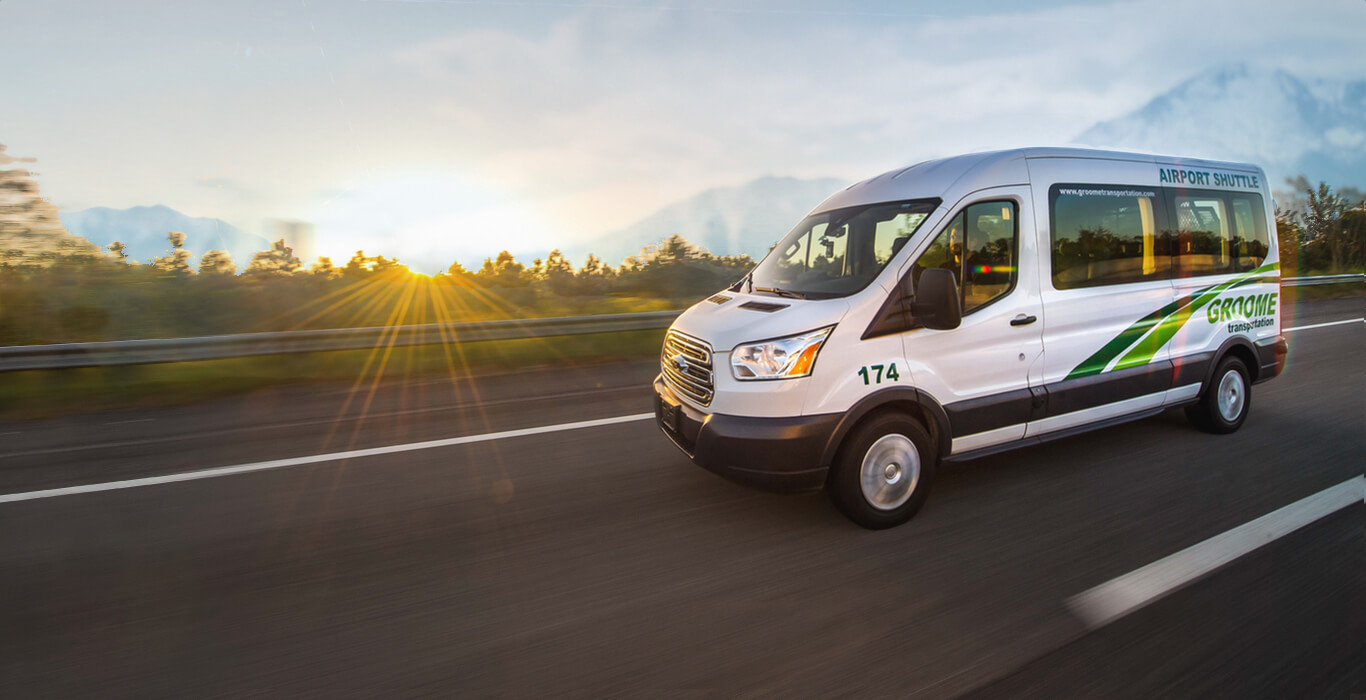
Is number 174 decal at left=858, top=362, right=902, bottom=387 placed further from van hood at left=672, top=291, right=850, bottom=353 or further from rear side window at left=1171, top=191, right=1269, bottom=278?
rear side window at left=1171, top=191, right=1269, bottom=278

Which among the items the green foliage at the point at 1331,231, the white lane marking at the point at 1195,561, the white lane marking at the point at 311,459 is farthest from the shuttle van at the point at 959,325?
the green foliage at the point at 1331,231

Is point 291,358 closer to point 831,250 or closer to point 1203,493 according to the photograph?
point 831,250

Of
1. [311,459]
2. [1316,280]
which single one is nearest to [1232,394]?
[311,459]

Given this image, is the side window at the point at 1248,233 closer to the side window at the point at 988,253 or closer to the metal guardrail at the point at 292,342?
the side window at the point at 988,253

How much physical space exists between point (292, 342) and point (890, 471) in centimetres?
673

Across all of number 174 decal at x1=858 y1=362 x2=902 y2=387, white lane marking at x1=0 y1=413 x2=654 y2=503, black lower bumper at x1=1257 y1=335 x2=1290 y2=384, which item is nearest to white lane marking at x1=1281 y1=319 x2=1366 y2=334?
black lower bumper at x1=1257 y1=335 x2=1290 y2=384

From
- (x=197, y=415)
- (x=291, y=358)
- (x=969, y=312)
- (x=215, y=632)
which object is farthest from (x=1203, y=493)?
(x=291, y=358)

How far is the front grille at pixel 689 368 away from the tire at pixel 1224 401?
4.12m

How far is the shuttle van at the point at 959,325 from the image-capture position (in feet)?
12.6

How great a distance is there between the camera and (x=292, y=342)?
7.94 metres

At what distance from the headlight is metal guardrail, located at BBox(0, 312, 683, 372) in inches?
218

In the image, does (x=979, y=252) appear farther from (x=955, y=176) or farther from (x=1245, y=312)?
(x=1245, y=312)

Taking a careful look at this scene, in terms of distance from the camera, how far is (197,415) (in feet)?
22.0

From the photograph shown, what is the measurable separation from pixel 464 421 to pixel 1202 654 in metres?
5.34
